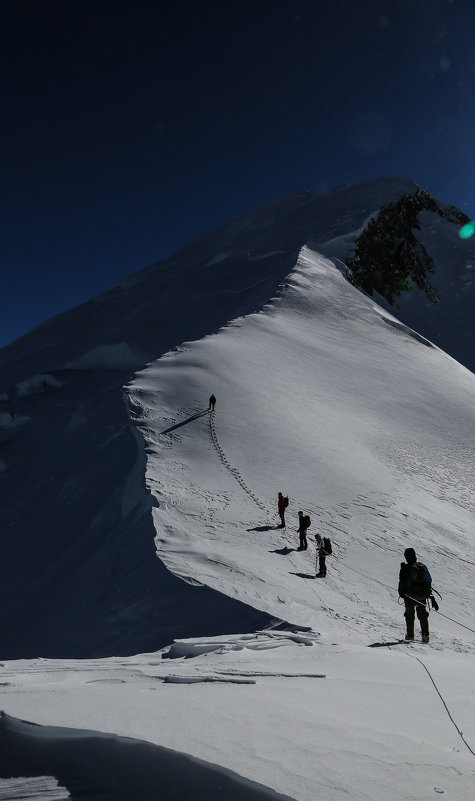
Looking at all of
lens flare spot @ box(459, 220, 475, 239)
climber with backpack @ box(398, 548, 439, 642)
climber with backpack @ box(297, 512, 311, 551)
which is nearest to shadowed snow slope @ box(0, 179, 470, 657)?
climber with backpack @ box(297, 512, 311, 551)

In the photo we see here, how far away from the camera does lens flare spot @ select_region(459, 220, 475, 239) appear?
3684 inches

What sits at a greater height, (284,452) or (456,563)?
(284,452)

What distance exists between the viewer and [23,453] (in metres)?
31.0

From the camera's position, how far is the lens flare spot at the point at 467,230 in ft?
307

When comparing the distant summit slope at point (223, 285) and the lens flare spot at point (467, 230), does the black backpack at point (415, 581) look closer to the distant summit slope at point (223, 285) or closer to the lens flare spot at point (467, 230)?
the distant summit slope at point (223, 285)

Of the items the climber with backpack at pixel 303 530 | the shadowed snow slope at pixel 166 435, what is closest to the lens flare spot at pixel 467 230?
the shadowed snow slope at pixel 166 435

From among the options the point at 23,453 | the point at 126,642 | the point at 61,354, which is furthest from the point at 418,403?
the point at 61,354

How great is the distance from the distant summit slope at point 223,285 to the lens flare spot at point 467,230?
1.28 meters

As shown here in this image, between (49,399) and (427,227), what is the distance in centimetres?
7340

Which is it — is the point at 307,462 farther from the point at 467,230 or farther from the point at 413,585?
the point at 467,230

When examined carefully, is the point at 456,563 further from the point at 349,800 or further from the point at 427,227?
the point at 427,227

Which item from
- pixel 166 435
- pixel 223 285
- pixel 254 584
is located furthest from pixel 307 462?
pixel 223 285

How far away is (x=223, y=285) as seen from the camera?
211 feet

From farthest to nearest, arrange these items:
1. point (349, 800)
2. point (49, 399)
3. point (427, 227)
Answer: point (427, 227) < point (49, 399) < point (349, 800)
